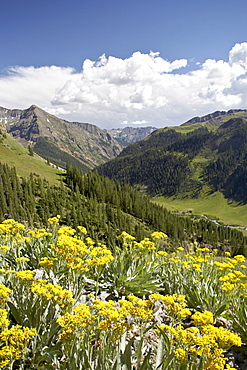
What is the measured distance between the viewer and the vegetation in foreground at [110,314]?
4.26 m

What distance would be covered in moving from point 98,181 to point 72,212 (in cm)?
5291

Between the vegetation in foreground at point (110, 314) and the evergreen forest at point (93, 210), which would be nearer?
the vegetation in foreground at point (110, 314)

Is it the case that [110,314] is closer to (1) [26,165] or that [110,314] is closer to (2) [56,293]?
(2) [56,293]

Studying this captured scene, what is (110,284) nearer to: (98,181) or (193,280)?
(193,280)

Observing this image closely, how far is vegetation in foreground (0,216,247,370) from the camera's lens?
426 cm

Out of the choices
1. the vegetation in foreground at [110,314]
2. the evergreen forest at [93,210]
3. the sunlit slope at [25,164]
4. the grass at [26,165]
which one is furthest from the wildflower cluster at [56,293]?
the sunlit slope at [25,164]

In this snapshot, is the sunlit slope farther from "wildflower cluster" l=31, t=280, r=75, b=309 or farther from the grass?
"wildflower cluster" l=31, t=280, r=75, b=309

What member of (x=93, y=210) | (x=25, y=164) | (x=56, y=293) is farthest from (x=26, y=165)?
(x=56, y=293)

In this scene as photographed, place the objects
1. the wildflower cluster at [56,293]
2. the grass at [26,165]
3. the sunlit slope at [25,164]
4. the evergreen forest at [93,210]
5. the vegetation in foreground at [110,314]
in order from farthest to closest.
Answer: the sunlit slope at [25,164] → the grass at [26,165] → the evergreen forest at [93,210] → the wildflower cluster at [56,293] → the vegetation in foreground at [110,314]

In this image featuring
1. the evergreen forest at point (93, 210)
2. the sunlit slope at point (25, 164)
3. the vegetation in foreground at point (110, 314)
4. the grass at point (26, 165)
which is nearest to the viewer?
the vegetation in foreground at point (110, 314)

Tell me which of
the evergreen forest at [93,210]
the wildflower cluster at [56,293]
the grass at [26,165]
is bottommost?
the evergreen forest at [93,210]

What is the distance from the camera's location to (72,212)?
10875 centimetres

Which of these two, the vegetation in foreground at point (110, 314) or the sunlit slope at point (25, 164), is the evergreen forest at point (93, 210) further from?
the vegetation in foreground at point (110, 314)

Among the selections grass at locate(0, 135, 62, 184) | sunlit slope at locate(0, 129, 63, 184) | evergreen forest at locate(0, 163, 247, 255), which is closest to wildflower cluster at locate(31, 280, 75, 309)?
evergreen forest at locate(0, 163, 247, 255)
